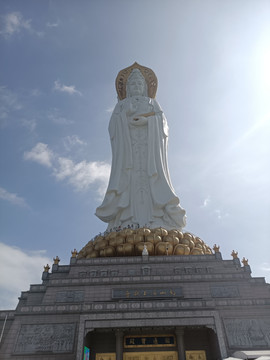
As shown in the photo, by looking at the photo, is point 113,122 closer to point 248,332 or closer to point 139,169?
point 139,169

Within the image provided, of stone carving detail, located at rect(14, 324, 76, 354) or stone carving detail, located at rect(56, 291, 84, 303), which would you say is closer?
stone carving detail, located at rect(14, 324, 76, 354)

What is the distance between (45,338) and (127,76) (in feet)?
58.3

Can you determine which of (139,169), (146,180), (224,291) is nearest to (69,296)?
(224,291)

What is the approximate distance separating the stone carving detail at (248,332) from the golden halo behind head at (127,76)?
53.6 feet

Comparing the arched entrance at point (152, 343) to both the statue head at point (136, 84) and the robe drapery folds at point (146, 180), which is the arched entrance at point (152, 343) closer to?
the robe drapery folds at point (146, 180)

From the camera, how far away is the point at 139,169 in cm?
1770

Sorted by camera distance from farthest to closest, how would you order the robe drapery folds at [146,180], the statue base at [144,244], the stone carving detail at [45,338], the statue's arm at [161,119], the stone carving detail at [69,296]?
the statue's arm at [161,119]
the robe drapery folds at [146,180]
the statue base at [144,244]
the stone carving detail at [69,296]
the stone carving detail at [45,338]

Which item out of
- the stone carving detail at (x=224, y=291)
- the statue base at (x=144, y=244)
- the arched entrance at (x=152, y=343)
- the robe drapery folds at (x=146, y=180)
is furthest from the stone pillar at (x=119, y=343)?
the robe drapery folds at (x=146, y=180)

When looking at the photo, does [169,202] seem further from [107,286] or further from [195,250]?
[107,286]

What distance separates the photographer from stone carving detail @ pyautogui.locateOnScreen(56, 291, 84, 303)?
11.1 metres

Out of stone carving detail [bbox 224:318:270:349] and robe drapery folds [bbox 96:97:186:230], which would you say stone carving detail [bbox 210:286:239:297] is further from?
robe drapery folds [bbox 96:97:186:230]

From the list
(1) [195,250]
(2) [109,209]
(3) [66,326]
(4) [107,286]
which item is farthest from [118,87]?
(3) [66,326]

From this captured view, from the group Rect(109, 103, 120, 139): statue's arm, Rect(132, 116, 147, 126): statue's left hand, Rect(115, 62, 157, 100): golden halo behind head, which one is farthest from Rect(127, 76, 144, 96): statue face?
Rect(132, 116, 147, 126): statue's left hand

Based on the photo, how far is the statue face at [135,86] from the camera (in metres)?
20.8
